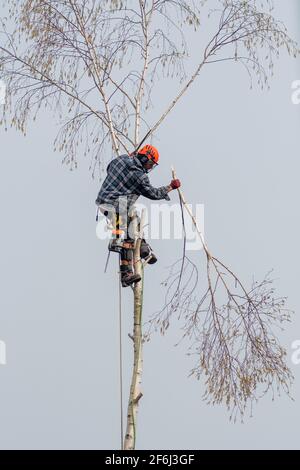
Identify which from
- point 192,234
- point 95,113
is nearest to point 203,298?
point 192,234

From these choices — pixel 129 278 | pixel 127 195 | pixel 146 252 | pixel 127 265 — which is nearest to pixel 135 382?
pixel 129 278

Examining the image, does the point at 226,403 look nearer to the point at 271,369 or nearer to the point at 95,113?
the point at 271,369

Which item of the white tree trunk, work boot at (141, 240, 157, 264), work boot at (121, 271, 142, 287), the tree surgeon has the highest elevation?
the tree surgeon

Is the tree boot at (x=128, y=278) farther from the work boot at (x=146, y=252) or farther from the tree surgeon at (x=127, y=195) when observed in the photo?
the work boot at (x=146, y=252)

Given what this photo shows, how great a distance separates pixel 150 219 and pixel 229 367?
1.69m

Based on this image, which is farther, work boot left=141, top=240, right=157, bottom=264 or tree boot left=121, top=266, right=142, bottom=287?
work boot left=141, top=240, right=157, bottom=264

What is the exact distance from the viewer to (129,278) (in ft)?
57.9

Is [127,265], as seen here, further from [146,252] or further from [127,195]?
[127,195]

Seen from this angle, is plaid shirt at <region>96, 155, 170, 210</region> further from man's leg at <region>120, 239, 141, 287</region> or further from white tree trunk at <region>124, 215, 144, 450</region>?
white tree trunk at <region>124, 215, 144, 450</region>

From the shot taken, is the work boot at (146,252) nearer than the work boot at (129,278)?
No

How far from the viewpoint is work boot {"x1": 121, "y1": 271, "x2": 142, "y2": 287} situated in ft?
57.9

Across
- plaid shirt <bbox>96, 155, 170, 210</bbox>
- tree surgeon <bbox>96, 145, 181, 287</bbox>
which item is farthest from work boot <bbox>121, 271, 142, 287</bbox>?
plaid shirt <bbox>96, 155, 170, 210</bbox>

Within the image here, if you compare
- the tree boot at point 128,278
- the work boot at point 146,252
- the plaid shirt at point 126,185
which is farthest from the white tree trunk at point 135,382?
the plaid shirt at point 126,185

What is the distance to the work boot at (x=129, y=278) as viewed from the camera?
695 inches
